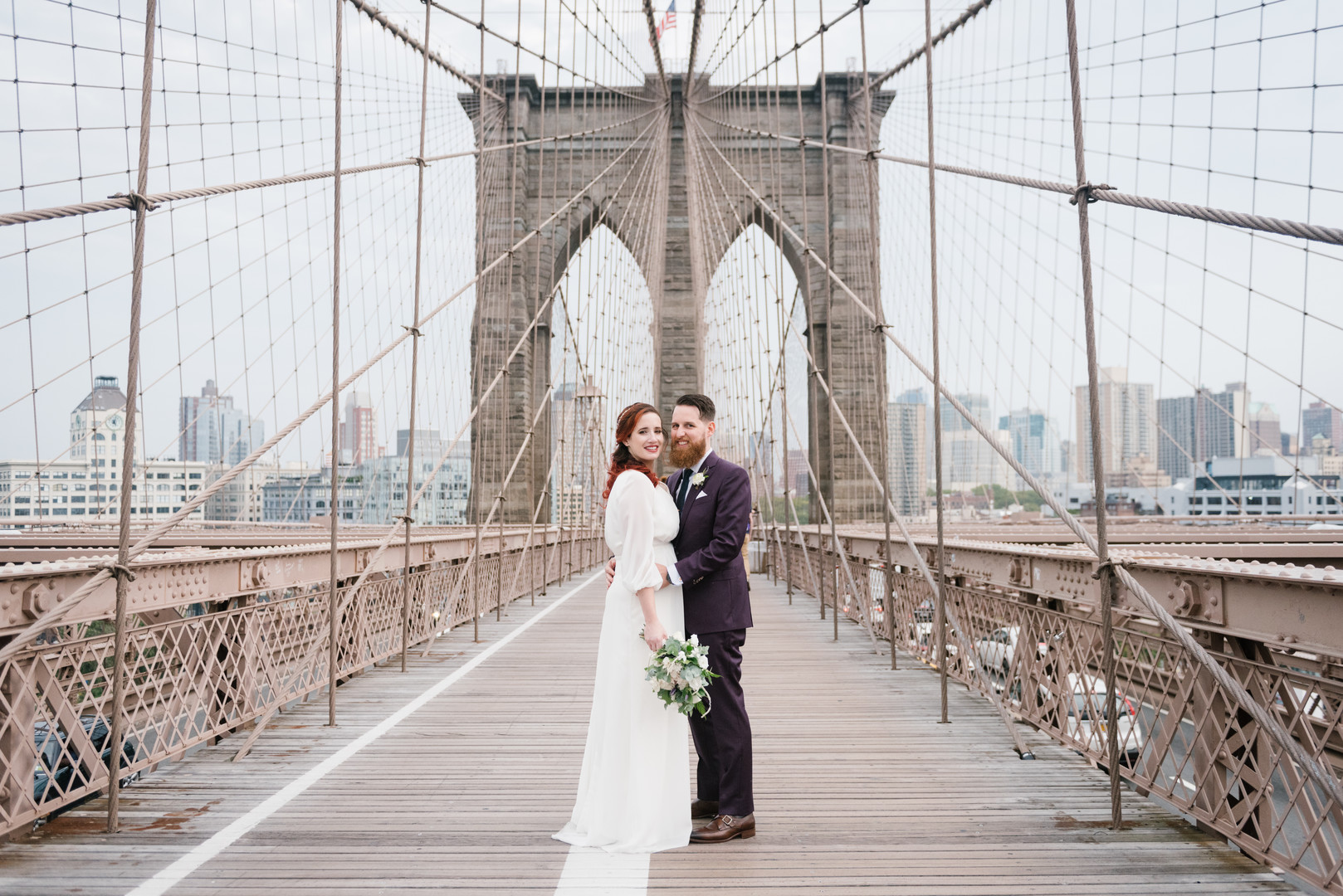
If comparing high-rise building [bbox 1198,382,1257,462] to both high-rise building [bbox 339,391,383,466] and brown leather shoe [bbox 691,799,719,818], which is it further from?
high-rise building [bbox 339,391,383,466]

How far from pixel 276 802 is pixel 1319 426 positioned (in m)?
6.64

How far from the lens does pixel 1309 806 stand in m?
2.02

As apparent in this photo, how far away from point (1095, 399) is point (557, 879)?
6.20 feet

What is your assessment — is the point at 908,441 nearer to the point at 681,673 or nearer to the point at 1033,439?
the point at 1033,439

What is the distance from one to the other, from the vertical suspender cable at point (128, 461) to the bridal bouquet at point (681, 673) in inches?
56.8

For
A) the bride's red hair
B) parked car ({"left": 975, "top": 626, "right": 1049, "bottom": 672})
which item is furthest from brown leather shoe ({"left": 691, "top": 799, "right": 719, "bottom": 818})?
parked car ({"left": 975, "top": 626, "right": 1049, "bottom": 672})

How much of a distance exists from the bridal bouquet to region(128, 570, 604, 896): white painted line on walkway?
1.36 ft

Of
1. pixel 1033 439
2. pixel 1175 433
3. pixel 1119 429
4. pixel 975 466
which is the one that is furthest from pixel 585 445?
pixel 1175 433

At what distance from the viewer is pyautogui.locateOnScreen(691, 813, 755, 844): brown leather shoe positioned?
2.45 meters

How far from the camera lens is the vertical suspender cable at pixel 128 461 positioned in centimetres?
254

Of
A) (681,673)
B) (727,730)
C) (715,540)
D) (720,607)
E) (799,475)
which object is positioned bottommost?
(727,730)

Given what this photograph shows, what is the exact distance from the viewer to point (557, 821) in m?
2.66

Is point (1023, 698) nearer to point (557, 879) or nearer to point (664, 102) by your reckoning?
point (557, 879)

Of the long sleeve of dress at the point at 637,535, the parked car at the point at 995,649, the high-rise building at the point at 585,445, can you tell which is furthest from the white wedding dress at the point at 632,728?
the high-rise building at the point at 585,445
